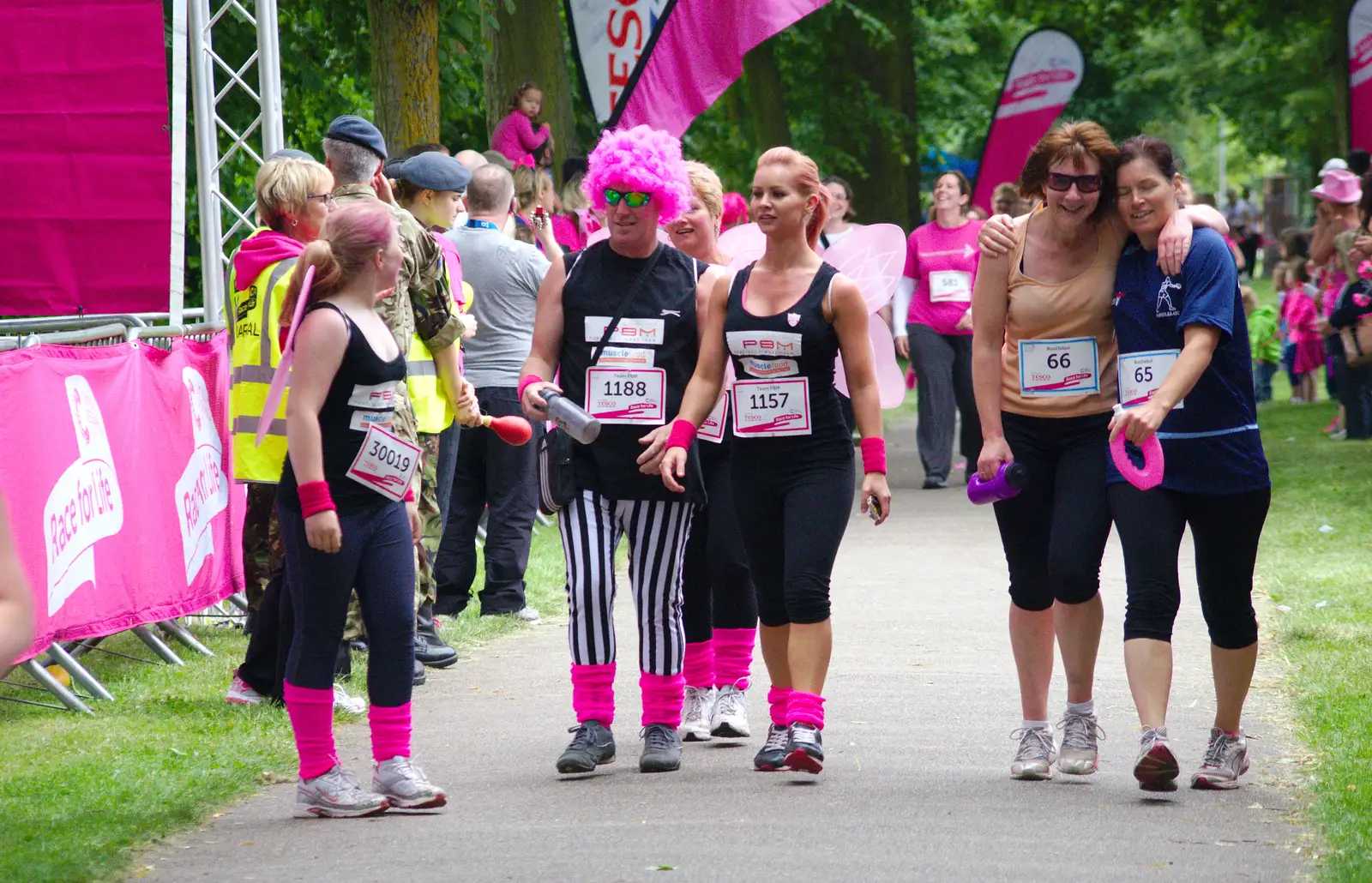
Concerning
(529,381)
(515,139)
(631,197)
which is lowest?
(529,381)

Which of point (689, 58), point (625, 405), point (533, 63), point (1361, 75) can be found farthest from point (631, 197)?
point (1361, 75)

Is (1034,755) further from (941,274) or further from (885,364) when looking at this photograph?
(941,274)

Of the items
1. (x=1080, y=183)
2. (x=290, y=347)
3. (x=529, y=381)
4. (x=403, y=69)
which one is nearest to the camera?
(x=290, y=347)

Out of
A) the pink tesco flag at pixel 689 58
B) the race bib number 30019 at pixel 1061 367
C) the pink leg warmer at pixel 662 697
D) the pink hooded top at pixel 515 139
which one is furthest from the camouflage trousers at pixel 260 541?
the pink hooded top at pixel 515 139

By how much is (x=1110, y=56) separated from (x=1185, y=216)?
38.3 metres

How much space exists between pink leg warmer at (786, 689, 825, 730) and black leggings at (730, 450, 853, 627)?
223mm

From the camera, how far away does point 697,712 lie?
21.7 feet

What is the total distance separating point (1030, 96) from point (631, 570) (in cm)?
1886

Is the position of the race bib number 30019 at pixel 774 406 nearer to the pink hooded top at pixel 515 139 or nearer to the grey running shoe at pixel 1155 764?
the grey running shoe at pixel 1155 764

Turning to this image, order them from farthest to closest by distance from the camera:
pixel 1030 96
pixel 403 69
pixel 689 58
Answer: pixel 1030 96, pixel 403 69, pixel 689 58

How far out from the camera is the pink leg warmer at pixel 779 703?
602cm

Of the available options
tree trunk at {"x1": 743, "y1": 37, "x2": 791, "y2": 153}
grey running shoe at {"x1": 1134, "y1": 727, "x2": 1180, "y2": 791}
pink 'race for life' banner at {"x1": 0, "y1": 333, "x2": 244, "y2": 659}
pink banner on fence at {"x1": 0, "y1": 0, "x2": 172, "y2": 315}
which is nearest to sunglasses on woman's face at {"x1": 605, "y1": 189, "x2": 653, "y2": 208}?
grey running shoe at {"x1": 1134, "y1": 727, "x2": 1180, "y2": 791}

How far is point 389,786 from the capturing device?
555 cm

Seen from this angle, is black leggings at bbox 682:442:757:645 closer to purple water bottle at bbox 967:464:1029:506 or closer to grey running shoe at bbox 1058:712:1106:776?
purple water bottle at bbox 967:464:1029:506
